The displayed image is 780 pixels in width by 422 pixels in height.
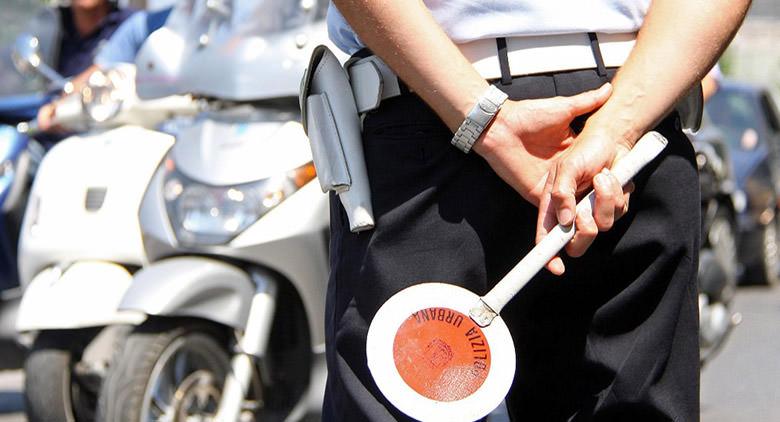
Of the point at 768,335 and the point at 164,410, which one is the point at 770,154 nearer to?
the point at 768,335

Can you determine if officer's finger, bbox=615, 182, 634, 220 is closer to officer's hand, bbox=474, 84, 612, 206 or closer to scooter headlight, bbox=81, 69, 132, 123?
officer's hand, bbox=474, 84, 612, 206

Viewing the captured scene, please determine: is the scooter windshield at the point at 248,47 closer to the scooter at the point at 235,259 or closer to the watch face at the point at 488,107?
the scooter at the point at 235,259

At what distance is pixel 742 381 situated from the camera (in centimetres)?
679

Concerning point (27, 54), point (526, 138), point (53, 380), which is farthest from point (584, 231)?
point (27, 54)

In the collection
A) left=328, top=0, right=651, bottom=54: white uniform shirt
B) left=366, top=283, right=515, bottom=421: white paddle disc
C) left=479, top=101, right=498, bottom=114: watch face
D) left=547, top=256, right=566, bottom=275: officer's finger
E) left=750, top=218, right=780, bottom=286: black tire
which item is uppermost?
left=328, top=0, right=651, bottom=54: white uniform shirt

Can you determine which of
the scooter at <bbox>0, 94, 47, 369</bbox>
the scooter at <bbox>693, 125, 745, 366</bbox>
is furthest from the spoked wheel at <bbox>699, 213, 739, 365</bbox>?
the scooter at <bbox>0, 94, 47, 369</bbox>

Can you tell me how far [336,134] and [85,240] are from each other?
2.57 meters

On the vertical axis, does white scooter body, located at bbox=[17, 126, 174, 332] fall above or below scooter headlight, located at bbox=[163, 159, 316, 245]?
below

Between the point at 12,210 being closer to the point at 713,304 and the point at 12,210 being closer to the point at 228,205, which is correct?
the point at 228,205

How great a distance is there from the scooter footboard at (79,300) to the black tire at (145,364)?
0.55 feet

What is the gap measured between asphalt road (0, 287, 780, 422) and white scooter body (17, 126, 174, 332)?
Result: 1248 mm

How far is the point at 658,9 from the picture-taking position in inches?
81.2

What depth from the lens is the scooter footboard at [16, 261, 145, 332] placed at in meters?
4.20

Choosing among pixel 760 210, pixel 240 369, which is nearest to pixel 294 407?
A: pixel 240 369
